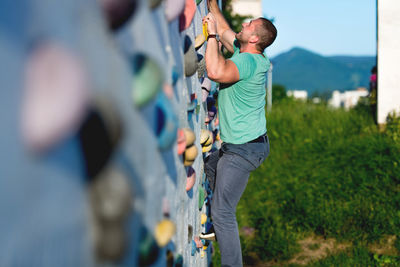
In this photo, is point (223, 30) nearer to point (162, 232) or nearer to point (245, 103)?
point (245, 103)

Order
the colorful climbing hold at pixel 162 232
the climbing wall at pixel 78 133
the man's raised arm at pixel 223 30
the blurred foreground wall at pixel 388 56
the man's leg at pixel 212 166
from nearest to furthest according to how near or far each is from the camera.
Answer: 1. the climbing wall at pixel 78 133
2. the colorful climbing hold at pixel 162 232
3. the man's leg at pixel 212 166
4. the man's raised arm at pixel 223 30
5. the blurred foreground wall at pixel 388 56

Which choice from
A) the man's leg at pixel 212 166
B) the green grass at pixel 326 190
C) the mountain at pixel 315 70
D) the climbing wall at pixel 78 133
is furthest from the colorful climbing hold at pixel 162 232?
the mountain at pixel 315 70

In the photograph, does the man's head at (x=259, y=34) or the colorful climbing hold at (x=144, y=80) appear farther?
the man's head at (x=259, y=34)

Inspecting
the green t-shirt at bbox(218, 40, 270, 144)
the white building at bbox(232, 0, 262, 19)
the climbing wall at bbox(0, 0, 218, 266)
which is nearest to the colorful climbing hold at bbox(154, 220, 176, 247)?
the climbing wall at bbox(0, 0, 218, 266)

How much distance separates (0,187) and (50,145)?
0.10 meters

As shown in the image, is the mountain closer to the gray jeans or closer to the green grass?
the green grass

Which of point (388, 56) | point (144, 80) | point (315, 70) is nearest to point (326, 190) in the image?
point (388, 56)

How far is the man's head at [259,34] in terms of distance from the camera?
91.4 inches

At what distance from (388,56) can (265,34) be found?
464 cm

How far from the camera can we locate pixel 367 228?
191 inches

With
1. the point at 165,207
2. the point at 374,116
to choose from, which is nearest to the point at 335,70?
the point at 374,116

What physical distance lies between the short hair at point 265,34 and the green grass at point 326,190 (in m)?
2.68

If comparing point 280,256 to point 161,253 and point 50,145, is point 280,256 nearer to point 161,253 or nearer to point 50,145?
point 161,253

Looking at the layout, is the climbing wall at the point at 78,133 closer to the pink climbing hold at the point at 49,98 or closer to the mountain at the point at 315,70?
the pink climbing hold at the point at 49,98
